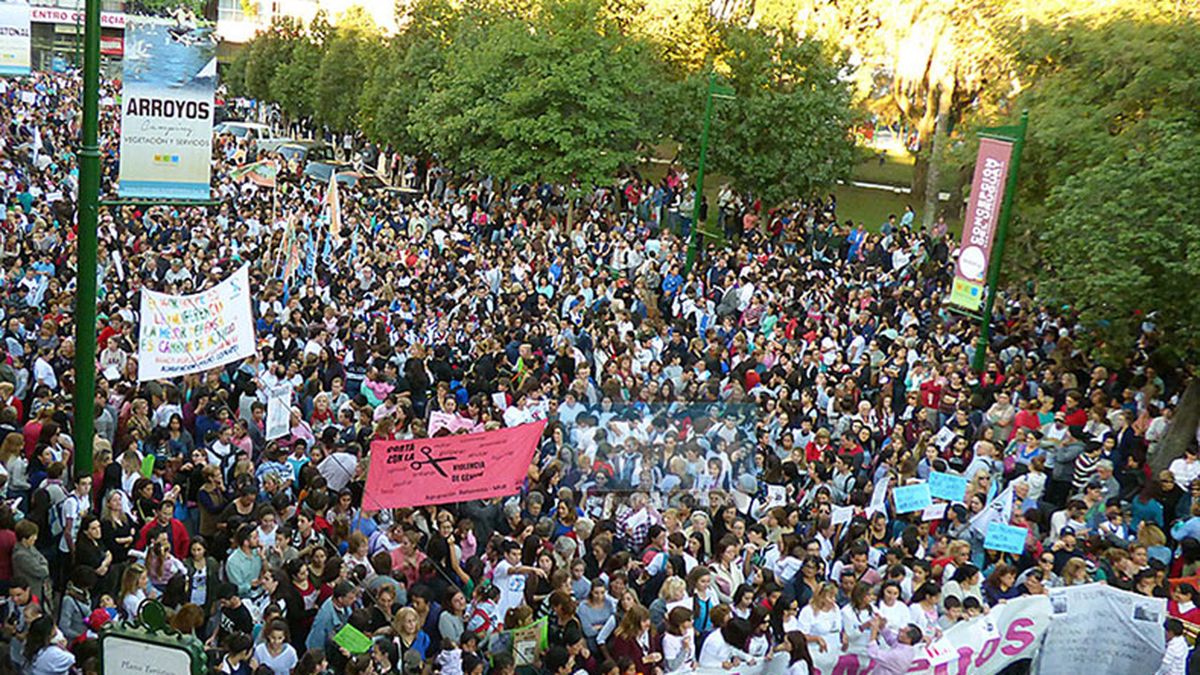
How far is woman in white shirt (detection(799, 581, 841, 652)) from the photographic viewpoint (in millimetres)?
9828

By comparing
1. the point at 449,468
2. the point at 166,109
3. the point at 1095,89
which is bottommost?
the point at 449,468

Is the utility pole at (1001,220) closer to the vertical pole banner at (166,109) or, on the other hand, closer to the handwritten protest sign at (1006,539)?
the handwritten protest sign at (1006,539)

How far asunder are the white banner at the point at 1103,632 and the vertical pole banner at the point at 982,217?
818 centimetres

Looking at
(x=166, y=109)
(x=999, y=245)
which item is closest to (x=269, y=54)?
(x=999, y=245)

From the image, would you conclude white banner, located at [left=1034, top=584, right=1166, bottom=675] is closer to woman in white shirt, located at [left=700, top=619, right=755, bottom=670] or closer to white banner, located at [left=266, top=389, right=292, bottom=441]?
woman in white shirt, located at [left=700, top=619, right=755, bottom=670]

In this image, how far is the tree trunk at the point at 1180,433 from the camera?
16.1 metres

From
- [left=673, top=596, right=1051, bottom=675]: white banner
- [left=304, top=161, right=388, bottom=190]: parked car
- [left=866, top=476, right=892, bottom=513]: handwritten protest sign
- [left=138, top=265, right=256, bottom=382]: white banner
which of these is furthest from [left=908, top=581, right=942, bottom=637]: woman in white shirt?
[left=304, top=161, right=388, bottom=190]: parked car

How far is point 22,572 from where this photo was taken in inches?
361

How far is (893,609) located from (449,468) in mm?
3727

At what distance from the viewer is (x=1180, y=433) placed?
53.0 feet

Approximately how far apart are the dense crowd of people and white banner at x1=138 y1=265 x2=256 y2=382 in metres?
0.61

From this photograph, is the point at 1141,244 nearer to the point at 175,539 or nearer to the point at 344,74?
the point at 175,539

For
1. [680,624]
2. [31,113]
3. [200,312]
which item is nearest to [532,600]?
[680,624]

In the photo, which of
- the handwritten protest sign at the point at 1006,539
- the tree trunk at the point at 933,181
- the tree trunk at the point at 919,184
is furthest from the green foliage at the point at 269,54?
the handwritten protest sign at the point at 1006,539
